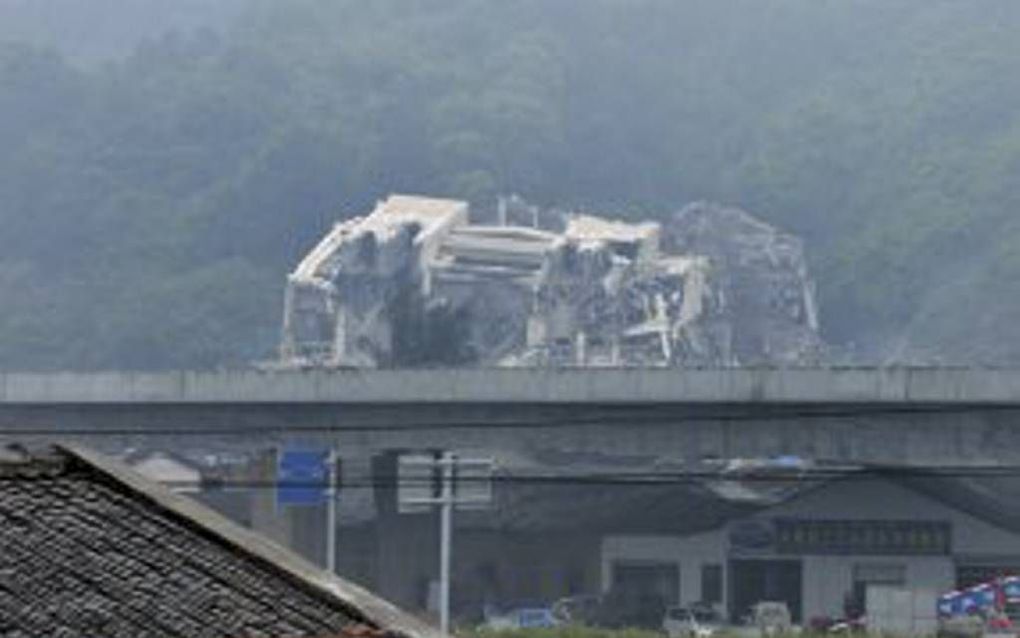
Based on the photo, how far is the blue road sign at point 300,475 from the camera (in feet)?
262

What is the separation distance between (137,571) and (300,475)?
71.6 meters

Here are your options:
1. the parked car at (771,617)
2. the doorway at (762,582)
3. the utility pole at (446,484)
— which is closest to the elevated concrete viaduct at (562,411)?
the parked car at (771,617)

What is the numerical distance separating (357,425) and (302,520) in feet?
40.0

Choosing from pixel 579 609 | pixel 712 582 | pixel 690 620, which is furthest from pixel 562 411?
pixel 712 582

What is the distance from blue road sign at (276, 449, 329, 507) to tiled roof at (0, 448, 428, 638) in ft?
217

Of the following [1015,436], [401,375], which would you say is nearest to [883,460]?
[1015,436]

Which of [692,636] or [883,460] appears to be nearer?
[692,636]

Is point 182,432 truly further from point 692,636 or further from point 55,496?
point 55,496

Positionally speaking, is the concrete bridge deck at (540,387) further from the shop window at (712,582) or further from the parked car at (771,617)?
the shop window at (712,582)

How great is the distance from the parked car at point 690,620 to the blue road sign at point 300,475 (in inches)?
476

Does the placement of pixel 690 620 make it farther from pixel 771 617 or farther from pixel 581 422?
pixel 581 422

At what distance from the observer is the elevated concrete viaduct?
8819 centimetres

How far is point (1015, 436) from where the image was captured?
86.1 metres

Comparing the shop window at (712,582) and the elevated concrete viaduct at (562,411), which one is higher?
the elevated concrete viaduct at (562,411)
